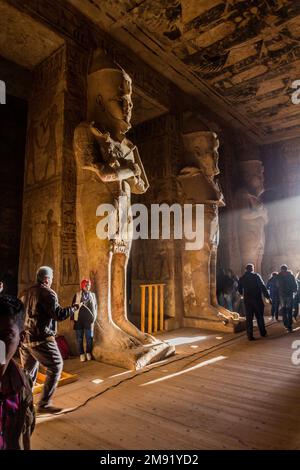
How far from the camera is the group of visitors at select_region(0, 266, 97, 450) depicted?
1.90 m

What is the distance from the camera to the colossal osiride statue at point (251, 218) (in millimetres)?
10164

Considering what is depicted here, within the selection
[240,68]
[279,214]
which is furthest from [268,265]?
[240,68]

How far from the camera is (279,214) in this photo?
464 inches

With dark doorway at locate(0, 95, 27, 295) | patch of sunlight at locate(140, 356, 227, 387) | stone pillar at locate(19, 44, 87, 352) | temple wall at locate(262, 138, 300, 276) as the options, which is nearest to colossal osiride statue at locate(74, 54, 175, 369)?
stone pillar at locate(19, 44, 87, 352)

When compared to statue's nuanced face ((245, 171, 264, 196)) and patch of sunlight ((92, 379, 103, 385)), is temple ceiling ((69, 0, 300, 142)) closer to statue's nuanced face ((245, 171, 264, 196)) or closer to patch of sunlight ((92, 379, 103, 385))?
statue's nuanced face ((245, 171, 264, 196))

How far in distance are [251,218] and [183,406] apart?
25.9 feet

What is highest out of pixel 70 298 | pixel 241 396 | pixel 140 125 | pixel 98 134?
pixel 140 125

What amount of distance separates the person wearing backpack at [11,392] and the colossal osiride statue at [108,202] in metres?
2.65

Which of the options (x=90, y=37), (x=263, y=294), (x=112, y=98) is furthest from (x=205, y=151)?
Result: (x=263, y=294)

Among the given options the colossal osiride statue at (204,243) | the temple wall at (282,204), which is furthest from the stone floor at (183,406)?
the temple wall at (282,204)

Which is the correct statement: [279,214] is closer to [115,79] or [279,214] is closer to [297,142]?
[297,142]

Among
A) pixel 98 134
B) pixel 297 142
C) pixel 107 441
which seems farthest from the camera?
pixel 297 142

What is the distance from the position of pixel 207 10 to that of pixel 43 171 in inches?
182

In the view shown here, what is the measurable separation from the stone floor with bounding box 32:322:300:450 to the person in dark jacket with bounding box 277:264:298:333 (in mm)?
1895
